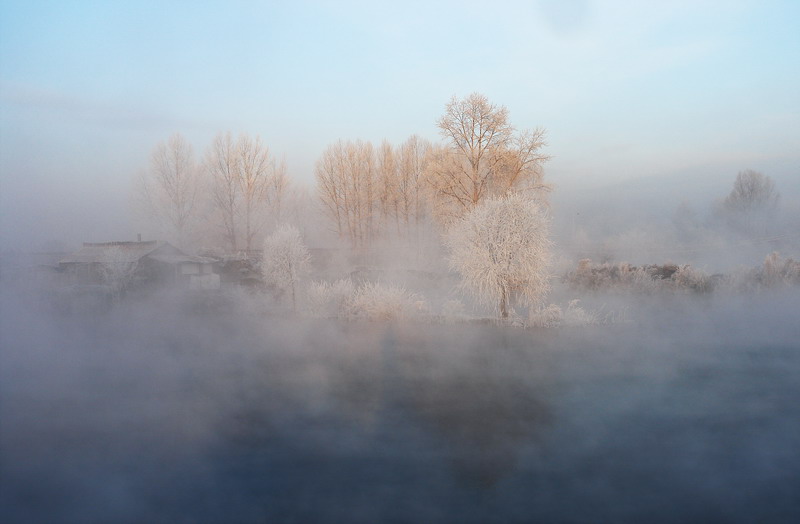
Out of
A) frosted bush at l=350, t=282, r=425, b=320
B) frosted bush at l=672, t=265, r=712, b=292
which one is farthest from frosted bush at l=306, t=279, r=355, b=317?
frosted bush at l=672, t=265, r=712, b=292

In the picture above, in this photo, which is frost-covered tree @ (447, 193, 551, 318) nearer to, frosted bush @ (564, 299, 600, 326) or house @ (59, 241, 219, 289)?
frosted bush @ (564, 299, 600, 326)

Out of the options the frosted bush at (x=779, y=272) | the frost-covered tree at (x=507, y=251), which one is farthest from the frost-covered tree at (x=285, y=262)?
the frosted bush at (x=779, y=272)

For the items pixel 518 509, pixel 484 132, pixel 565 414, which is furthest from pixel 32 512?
pixel 484 132

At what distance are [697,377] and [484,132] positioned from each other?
14787 millimetres

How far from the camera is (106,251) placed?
2852 centimetres

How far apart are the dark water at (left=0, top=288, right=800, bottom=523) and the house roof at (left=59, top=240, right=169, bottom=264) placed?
42.4 feet

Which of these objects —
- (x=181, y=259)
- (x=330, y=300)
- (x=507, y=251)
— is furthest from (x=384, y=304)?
(x=181, y=259)

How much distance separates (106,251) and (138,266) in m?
1.96

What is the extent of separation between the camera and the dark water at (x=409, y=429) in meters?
6.94

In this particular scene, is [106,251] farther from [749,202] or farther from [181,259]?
[749,202]

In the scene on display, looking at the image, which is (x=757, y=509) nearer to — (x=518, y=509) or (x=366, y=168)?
(x=518, y=509)

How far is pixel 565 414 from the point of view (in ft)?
33.0

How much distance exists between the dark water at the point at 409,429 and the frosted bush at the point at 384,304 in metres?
2.54

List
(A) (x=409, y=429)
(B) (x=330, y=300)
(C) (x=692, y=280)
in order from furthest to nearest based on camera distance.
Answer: (C) (x=692, y=280) → (B) (x=330, y=300) → (A) (x=409, y=429)
